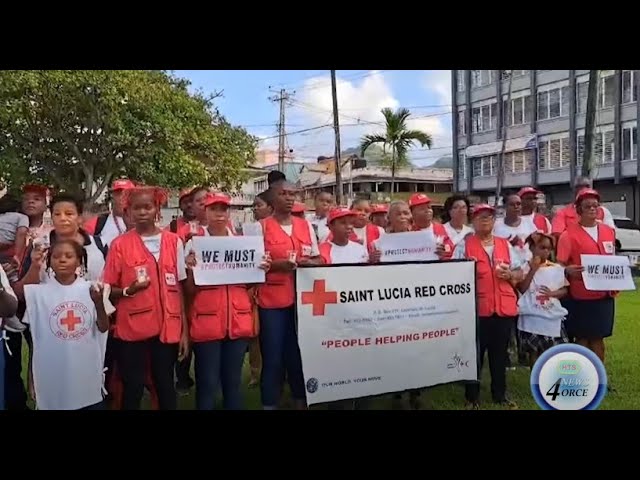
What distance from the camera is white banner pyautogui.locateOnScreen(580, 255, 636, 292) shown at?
4426 millimetres

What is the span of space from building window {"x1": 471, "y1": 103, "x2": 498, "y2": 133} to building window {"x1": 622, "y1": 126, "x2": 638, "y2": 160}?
0.77 metres

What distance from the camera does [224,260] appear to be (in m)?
3.89

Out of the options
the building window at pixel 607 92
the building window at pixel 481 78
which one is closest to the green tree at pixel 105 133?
the building window at pixel 481 78

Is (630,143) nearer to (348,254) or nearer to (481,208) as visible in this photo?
(481,208)

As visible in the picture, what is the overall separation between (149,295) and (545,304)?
7.94 ft

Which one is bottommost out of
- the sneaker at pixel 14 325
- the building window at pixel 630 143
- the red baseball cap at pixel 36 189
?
the sneaker at pixel 14 325

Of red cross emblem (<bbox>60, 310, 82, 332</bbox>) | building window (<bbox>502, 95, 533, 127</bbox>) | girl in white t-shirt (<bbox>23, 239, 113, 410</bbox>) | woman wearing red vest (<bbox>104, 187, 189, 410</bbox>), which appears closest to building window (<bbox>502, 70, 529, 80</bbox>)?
building window (<bbox>502, 95, 533, 127</bbox>)

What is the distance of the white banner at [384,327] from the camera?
13.5ft

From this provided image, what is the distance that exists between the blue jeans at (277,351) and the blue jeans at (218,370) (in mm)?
159

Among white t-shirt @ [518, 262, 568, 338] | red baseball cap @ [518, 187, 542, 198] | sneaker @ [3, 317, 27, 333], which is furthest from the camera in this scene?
red baseball cap @ [518, 187, 542, 198]

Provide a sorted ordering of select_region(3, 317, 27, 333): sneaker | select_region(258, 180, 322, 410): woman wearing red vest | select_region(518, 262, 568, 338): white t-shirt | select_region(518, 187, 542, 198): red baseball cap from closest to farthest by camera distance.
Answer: select_region(3, 317, 27, 333): sneaker
select_region(258, 180, 322, 410): woman wearing red vest
select_region(518, 262, 568, 338): white t-shirt
select_region(518, 187, 542, 198): red baseball cap

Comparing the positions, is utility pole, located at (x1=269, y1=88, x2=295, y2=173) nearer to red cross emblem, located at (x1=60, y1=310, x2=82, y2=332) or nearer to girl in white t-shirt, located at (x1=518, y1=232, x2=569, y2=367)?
red cross emblem, located at (x1=60, y1=310, x2=82, y2=332)

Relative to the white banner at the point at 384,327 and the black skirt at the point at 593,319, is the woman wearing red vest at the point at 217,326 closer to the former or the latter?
the white banner at the point at 384,327

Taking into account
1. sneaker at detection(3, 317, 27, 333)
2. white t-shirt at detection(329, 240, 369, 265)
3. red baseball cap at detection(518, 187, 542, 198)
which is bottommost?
sneaker at detection(3, 317, 27, 333)
